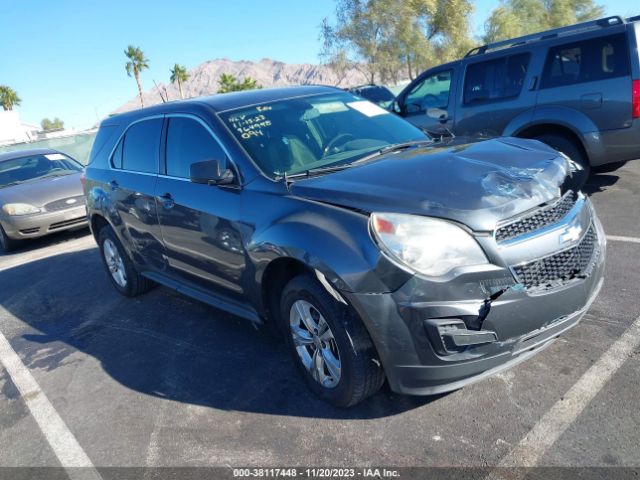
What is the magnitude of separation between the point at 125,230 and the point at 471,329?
362 cm

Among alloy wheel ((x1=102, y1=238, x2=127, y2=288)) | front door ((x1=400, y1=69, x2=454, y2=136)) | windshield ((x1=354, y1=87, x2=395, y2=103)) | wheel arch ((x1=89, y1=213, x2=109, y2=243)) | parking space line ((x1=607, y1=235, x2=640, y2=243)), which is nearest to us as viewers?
parking space line ((x1=607, y1=235, x2=640, y2=243))

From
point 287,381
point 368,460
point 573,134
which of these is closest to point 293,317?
point 287,381

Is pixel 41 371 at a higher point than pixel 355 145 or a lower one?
lower

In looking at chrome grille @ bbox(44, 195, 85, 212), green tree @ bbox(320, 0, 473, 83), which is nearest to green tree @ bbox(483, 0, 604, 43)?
green tree @ bbox(320, 0, 473, 83)

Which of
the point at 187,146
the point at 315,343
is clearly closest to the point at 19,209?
the point at 187,146

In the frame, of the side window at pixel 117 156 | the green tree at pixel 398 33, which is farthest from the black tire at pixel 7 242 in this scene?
the green tree at pixel 398 33

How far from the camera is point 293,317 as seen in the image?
3182 mm

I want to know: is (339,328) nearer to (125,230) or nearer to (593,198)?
(125,230)

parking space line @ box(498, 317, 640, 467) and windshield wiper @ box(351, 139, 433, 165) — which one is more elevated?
windshield wiper @ box(351, 139, 433, 165)

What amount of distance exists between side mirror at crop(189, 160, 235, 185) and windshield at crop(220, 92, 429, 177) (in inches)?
8.5

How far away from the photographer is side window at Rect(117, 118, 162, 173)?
4.50 meters

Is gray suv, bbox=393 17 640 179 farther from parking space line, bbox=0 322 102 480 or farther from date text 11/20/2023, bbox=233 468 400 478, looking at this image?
parking space line, bbox=0 322 102 480

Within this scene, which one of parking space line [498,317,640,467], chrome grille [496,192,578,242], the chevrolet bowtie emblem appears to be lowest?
parking space line [498,317,640,467]

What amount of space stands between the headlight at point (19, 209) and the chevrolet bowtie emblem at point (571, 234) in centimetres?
822
